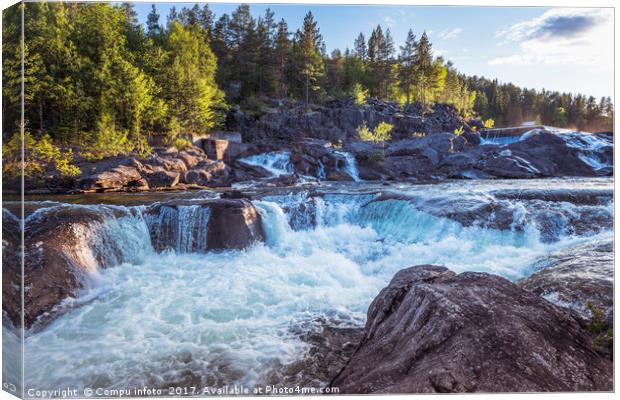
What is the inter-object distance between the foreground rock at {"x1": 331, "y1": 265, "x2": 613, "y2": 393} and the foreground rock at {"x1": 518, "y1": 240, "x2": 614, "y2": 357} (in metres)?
0.21

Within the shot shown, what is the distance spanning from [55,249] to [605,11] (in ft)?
23.9

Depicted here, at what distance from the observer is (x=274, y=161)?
17.2 m

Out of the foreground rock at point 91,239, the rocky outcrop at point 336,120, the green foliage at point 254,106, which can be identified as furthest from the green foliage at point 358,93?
the green foliage at point 254,106

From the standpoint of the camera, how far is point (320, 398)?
9.20ft

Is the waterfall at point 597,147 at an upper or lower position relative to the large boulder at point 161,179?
upper

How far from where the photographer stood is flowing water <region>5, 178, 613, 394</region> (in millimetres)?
3373

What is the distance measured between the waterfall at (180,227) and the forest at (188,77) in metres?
2.12

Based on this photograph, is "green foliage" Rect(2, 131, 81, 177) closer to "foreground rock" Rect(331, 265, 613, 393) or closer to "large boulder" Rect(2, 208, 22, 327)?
"large boulder" Rect(2, 208, 22, 327)

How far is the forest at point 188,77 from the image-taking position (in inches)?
151

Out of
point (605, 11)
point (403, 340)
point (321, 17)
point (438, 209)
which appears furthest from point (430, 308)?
point (438, 209)

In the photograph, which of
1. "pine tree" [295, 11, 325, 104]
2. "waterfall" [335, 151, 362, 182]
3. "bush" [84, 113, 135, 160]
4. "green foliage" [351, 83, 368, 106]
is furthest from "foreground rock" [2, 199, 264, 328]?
"waterfall" [335, 151, 362, 182]

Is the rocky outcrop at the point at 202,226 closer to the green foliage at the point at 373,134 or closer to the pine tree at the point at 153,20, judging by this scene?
the pine tree at the point at 153,20

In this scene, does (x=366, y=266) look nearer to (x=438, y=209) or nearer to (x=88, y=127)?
(x=438, y=209)

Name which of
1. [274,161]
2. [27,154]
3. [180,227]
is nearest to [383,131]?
[274,161]
